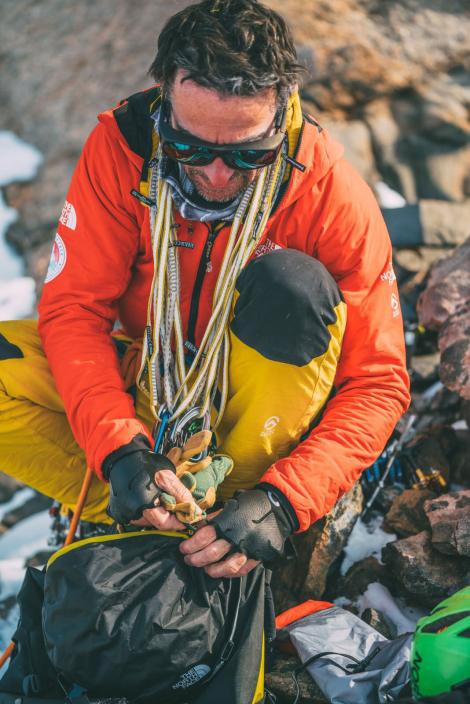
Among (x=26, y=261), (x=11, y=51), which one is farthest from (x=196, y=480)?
(x=11, y=51)

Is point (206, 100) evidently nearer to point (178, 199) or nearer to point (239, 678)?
point (178, 199)

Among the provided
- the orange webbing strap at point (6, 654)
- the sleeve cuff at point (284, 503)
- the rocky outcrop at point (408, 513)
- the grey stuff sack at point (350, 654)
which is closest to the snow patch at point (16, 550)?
A: the orange webbing strap at point (6, 654)

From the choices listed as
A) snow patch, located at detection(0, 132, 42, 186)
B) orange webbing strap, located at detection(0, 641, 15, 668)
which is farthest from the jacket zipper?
snow patch, located at detection(0, 132, 42, 186)

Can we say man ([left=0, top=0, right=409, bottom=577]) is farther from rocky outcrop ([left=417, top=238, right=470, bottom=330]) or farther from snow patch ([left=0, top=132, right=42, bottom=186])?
snow patch ([left=0, top=132, right=42, bottom=186])

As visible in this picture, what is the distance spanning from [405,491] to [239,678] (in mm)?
1412

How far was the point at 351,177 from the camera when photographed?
3277 millimetres

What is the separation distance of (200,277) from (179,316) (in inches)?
8.1

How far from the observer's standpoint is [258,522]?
2.76m

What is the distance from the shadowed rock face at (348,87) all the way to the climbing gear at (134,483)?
4079 mm

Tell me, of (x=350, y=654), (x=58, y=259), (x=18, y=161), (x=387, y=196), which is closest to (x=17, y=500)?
(x=58, y=259)

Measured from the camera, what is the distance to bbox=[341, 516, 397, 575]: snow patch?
361cm

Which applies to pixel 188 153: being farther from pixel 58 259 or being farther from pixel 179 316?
pixel 58 259

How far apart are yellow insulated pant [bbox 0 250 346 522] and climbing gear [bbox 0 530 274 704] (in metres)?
0.58

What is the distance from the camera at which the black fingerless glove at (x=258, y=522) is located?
2.72 m
